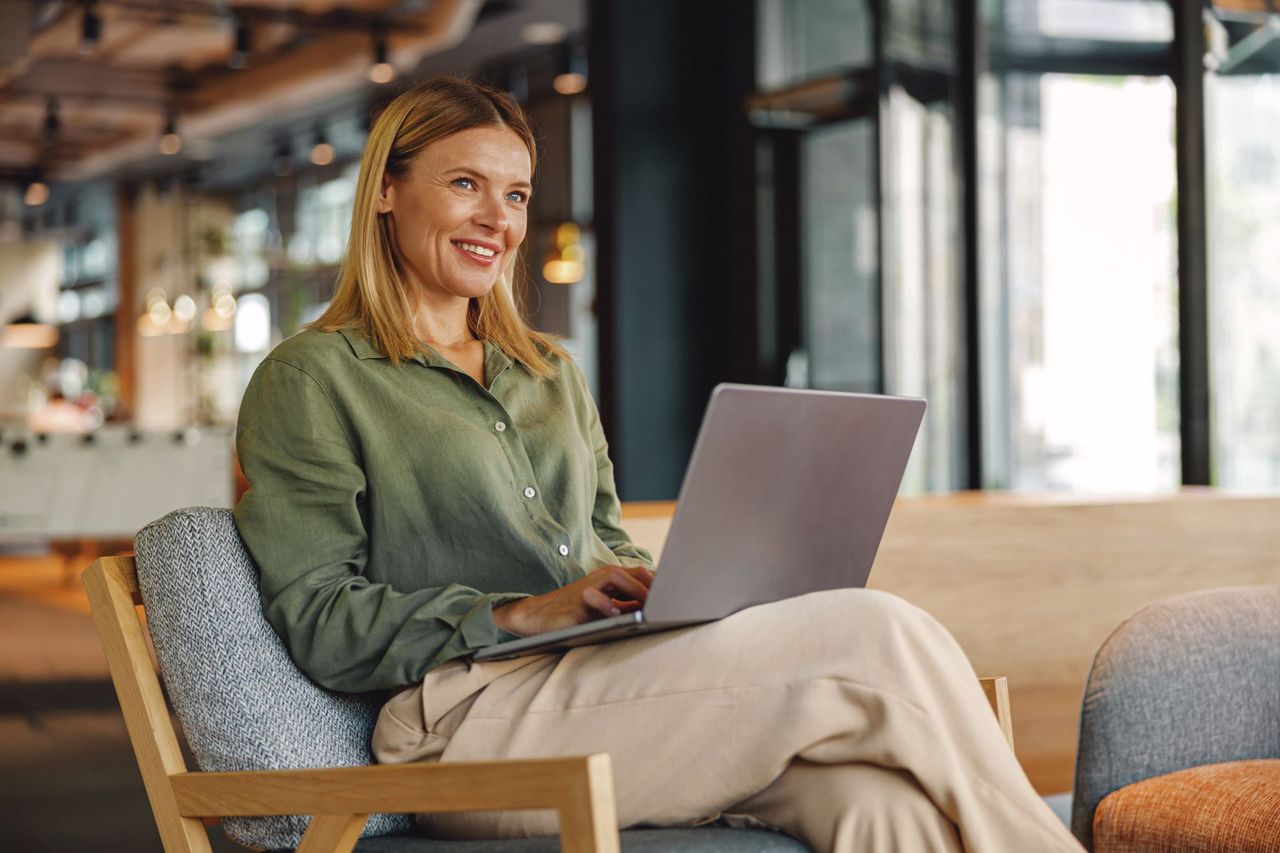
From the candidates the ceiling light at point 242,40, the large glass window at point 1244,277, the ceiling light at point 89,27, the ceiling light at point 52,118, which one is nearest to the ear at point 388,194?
the large glass window at point 1244,277

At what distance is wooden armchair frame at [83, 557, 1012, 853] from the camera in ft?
4.34

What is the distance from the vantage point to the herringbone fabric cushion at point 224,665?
5.48 feet

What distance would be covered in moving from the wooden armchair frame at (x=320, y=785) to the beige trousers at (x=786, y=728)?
5.9 inches

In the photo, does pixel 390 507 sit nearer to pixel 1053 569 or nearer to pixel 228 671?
pixel 228 671

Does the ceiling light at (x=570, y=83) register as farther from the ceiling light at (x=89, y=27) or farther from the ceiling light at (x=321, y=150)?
the ceiling light at (x=321, y=150)

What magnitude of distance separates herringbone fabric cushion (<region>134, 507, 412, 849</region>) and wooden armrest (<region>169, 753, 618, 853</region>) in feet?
0.20

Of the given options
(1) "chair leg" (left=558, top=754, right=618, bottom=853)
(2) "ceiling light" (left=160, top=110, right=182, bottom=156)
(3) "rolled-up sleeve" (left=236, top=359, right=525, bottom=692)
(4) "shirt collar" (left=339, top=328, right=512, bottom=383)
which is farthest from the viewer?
(2) "ceiling light" (left=160, top=110, right=182, bottom=156)

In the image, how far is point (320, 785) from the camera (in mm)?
1507

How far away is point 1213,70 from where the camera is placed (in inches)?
191

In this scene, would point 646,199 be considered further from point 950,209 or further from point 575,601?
point 575,601

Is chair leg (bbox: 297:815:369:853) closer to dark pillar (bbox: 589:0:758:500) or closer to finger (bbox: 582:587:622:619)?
finger (bbox: 582:587:622:619)

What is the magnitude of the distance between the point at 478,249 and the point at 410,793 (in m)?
0.77

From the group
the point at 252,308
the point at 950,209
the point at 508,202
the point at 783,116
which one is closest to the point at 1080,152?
the point at 950,209

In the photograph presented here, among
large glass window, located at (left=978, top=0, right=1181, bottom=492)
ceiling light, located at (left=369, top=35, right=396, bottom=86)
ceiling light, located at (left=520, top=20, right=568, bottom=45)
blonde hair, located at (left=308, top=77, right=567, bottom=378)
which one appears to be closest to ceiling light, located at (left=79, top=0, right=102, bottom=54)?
ceiling light, located at (left=369, top=35, right=396, bottom=86)
